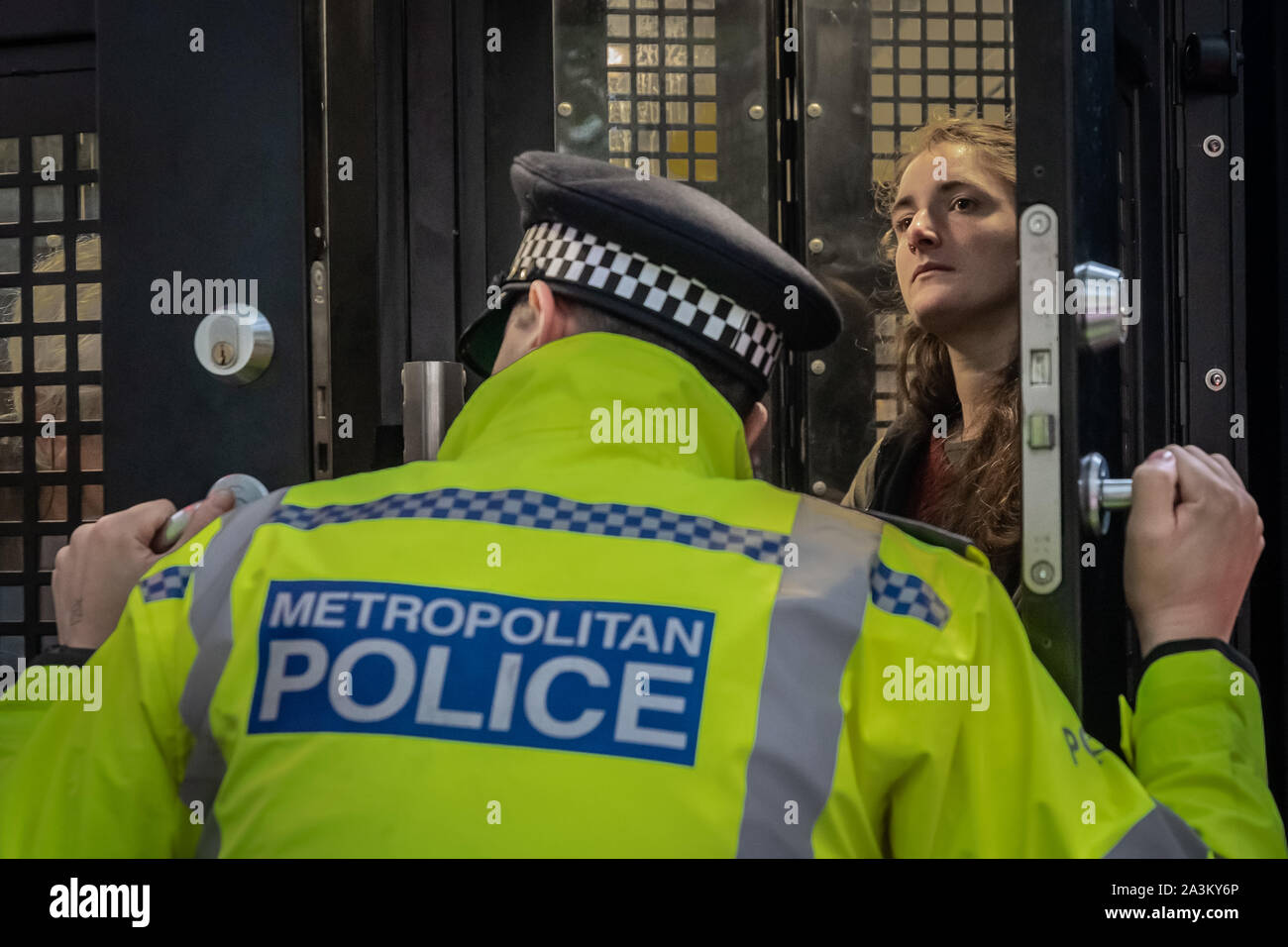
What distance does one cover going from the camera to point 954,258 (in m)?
1.66

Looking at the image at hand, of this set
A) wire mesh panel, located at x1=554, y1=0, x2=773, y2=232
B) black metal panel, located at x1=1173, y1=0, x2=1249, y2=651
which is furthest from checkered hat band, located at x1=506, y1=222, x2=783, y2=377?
black metal panel, located at x1=1173, y1=0, x2=1249, y2=651

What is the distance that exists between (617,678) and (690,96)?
3.76 feet

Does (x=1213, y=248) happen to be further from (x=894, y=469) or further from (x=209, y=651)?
(x=209, y=651)

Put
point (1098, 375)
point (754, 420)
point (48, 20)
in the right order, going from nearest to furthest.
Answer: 1. point (1098, 375)
2. point (754, 420)
3. point (48, 20)

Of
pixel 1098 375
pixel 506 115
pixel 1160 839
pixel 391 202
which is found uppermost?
pixel 506 115

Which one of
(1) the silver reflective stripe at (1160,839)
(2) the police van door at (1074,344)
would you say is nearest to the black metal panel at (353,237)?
(2) the police van door at (1074,344)

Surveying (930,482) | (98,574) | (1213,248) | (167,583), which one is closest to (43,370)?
(98,574)

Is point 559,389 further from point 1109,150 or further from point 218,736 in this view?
point 1109,150

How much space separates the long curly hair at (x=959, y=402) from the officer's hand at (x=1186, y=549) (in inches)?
18.6

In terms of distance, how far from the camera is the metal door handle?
103cm

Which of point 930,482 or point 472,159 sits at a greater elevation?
point 472,159

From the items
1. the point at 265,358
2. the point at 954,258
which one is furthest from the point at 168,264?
the point at 954,258

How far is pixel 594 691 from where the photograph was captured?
853 millimetres

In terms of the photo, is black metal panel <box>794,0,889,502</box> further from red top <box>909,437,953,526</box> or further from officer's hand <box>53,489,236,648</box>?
officer's hand <box>53,489,236,648</box>
